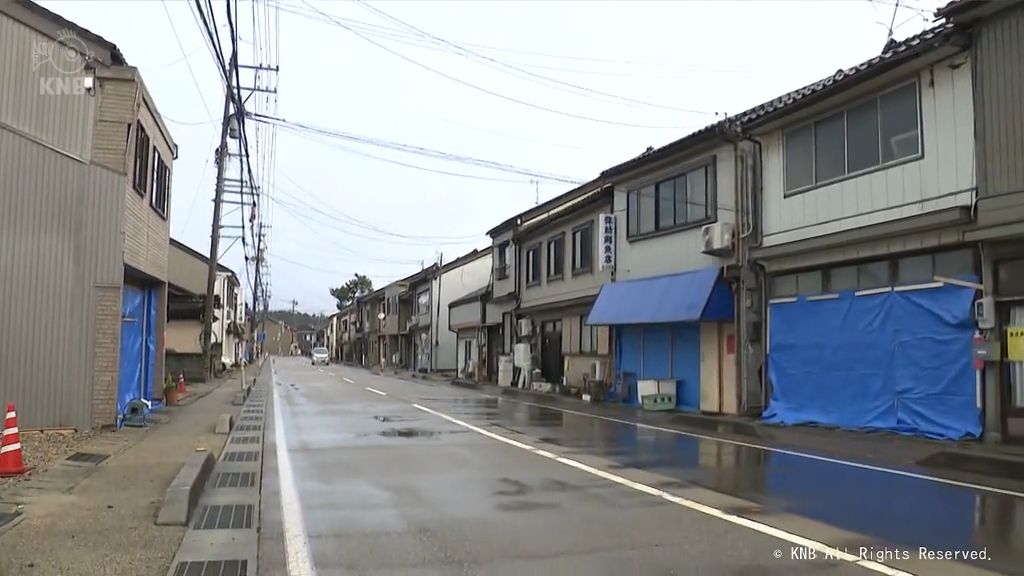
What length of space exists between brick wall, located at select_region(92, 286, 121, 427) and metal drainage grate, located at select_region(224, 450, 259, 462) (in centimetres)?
313

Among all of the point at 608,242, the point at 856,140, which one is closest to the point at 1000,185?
the point at 856,140

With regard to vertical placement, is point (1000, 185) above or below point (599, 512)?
above

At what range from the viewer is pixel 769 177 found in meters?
16.9

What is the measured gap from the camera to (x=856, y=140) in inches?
569

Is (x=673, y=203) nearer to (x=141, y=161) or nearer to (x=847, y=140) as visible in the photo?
(x=847, y=140)

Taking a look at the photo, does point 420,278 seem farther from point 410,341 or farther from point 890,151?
point 890,151

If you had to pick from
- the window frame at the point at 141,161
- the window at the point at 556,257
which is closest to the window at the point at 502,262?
the window at the point at 556,257

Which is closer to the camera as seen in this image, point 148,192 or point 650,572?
point 650,572

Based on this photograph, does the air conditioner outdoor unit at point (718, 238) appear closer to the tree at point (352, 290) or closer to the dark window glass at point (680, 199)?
the dark window glass at point (680, 199)

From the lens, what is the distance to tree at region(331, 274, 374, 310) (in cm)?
11150

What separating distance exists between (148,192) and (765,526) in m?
14.7

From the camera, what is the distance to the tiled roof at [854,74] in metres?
12.4

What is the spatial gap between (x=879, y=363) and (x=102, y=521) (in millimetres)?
12665

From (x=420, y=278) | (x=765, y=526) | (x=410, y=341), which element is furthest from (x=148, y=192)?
(x=410, y=341)
